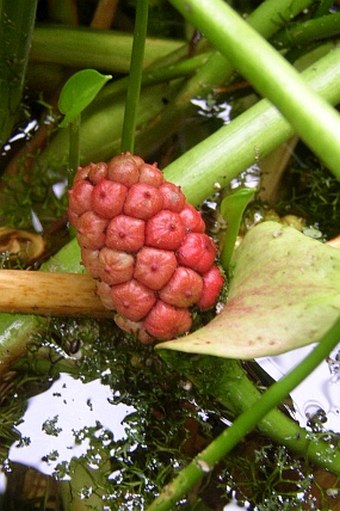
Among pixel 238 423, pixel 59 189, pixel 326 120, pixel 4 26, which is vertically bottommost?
pixel 238 423

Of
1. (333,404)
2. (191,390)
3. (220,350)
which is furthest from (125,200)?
(333,404)


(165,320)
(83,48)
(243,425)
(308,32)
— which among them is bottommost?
(243,425)

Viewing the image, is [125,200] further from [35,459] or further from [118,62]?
[118,62]

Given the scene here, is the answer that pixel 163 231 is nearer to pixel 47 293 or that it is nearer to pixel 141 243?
pixel 141 243

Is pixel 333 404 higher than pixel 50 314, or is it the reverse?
pixel 50 314

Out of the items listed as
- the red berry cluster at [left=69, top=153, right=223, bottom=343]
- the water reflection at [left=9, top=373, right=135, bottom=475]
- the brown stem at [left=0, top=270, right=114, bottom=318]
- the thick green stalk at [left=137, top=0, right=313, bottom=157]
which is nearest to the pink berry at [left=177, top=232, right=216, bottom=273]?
the red berry cluster at [left=69, top=153, right=223, bottom=343]

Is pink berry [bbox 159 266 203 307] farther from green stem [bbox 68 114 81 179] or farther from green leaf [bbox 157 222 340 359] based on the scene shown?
green stem [bbox 68 114 81 179]

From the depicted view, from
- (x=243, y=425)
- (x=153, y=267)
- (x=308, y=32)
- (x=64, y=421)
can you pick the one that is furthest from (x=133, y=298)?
(x=308, y=32)
